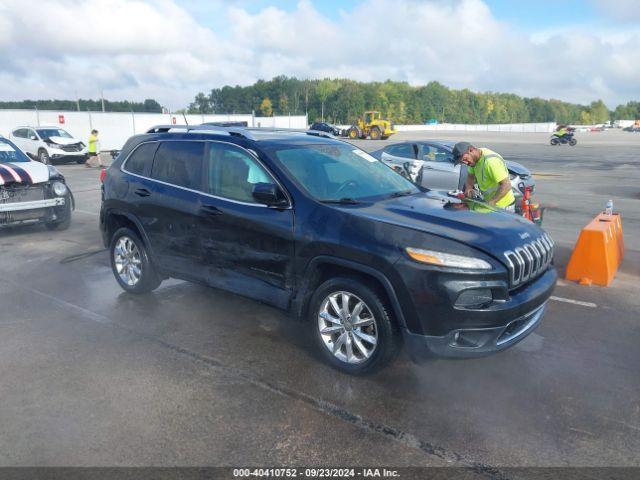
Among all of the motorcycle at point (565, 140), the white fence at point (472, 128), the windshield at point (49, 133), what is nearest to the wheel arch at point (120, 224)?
the windshield at point (49, 133)

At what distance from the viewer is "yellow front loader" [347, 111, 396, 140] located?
45812 mm

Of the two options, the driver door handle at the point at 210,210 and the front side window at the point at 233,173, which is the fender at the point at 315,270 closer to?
the front side window at the point at 233,173

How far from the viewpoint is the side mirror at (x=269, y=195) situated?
13.3ft

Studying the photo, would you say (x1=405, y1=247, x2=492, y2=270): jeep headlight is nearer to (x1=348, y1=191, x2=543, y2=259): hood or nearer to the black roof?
(x1=348, y1=191, x2=543, y2=259): hood

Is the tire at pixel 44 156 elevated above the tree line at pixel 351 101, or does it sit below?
below

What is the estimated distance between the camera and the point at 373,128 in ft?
151

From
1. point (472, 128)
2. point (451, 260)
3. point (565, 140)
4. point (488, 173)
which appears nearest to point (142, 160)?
point (451, 260)

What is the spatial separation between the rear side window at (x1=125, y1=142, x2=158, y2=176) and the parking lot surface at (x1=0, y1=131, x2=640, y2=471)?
1396 mm

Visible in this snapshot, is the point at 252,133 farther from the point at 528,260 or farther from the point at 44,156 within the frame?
the point at 44,156

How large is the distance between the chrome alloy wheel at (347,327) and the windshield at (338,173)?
820mm

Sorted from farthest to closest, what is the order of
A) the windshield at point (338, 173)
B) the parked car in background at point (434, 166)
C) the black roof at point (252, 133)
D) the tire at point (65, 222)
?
the parked car in background at point (434, 166) < the tire at point (65, 222) < the black roof at point (252, 133) < the windshield at point (338, 173)

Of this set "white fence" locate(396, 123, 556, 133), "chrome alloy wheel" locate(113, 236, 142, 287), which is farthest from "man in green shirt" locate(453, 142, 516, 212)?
"white fence" locate(396, 123, 556, 133)

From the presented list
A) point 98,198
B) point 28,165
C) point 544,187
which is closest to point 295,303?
point 28,165

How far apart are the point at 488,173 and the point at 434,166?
5674 millimetres
